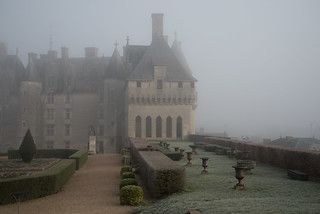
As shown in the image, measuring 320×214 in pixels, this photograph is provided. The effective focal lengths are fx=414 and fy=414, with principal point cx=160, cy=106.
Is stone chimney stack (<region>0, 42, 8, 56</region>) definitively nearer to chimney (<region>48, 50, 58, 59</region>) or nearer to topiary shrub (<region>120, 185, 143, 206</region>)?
chimney (<region>48, 50, 58, 59</region>)

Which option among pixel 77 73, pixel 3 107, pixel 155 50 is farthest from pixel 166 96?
pixel 3 107

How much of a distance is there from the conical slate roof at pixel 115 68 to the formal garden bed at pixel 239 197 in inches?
1512

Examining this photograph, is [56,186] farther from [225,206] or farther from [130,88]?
[130,88]

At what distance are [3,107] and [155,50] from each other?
77.6 ft

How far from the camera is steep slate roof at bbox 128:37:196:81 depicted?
49.8 m

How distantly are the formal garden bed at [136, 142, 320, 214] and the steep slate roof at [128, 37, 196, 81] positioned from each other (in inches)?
1302

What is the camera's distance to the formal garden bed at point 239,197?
10341mm

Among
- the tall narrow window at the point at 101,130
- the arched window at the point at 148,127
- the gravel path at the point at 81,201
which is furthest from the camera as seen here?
the tall narrow window at the point at 101,130

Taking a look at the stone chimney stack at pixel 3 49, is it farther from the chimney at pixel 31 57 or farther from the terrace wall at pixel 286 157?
the terrace wall at pixel 286 157

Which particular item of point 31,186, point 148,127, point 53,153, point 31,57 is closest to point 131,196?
point 31,186

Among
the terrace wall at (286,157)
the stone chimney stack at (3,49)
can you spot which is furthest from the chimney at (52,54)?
the terrace wall at (286,157)

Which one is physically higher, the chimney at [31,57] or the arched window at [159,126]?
the chimney at [31,57]

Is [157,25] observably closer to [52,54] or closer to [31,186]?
[52,54]

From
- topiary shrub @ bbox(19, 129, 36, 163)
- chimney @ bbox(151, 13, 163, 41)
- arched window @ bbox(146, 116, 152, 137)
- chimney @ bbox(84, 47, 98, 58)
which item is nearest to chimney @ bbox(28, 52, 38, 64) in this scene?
chimney @ bbox(84, 47, 98, 58)
